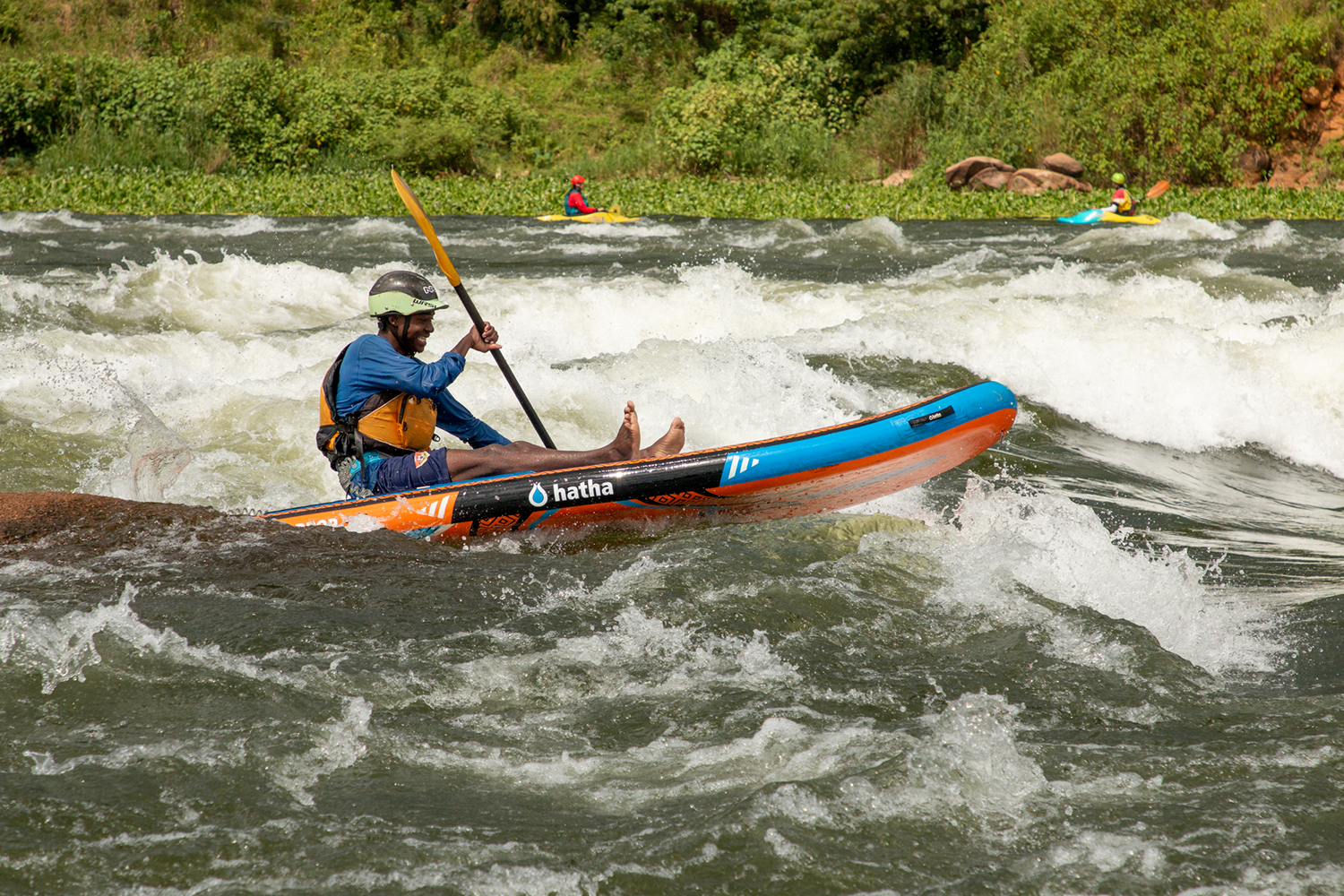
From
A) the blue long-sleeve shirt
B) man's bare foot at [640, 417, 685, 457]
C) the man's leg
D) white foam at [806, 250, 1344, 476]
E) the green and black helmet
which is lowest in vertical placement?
white foam at [806, 250, 1344, 476]

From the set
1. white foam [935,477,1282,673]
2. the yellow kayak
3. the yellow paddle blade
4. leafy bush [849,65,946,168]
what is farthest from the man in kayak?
leafy bush [849,65,946,168]

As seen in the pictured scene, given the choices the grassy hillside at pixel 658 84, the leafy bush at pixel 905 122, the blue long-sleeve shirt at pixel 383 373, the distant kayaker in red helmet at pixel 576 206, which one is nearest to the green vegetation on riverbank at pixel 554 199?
the distant kayaker in red helmet at pixel 576 206

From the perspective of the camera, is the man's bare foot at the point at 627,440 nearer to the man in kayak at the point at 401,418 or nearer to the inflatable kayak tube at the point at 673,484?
the man in kayak at the point at 401,418

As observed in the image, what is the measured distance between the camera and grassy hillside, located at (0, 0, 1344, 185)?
1880 cm

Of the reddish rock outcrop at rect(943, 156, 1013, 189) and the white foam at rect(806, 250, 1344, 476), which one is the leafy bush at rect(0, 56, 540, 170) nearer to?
the reddish rock outcrop at rect(943, 156, 1013, 189)

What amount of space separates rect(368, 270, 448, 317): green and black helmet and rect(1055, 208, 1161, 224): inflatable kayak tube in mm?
12102

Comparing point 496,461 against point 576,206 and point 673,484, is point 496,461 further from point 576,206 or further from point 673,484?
point 576,206

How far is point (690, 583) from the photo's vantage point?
3.82 meters

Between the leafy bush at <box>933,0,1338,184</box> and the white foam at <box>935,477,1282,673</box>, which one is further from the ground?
the leafy bush at <box>933,0,1338,184</box>

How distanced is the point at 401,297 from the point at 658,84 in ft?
72.5

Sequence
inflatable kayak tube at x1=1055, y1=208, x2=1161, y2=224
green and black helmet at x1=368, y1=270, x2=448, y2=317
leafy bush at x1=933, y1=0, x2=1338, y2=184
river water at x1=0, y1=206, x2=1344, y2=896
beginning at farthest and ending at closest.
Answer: leafy bush at x1=933, y1=0, x2=1338, y2=184
inflatable kayak tube at x1=1055, y1=208, x2=1161, y2=224
green and black helmet at x1=368, y1=270, x2=448, y2=317
river water at x1=0, y1=206, x2=1344, y2=896

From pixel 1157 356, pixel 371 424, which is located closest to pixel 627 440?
pixel 371 424

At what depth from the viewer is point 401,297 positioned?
14.0 ft

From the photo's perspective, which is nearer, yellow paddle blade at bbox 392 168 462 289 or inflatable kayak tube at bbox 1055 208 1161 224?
yellow paddle blade at bbox 392 168 462 289
